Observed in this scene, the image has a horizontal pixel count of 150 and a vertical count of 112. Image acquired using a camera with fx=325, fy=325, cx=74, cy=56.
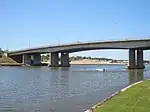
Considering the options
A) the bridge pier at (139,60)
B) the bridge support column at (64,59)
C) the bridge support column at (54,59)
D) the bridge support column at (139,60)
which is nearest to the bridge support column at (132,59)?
the bridge support column at (139,60)

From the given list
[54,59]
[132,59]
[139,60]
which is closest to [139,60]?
[139,60]

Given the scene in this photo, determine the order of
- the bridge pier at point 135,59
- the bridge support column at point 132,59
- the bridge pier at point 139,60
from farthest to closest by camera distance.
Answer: the bridge pier at point 139,60, the bridge pier at point 135,59, the bridge support column at point 132,59

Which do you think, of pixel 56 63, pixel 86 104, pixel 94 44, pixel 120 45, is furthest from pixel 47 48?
pixel 86 104

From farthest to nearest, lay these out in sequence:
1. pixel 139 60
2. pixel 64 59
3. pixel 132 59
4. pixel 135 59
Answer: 1. pixel 64 59
2. pixel 135 59
3. pixel 139 60
4. pixel 132 59

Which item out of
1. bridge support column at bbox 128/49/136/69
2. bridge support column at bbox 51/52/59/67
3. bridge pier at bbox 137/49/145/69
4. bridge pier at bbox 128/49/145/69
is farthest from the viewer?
bridge support column at bbox 51/52/59/67

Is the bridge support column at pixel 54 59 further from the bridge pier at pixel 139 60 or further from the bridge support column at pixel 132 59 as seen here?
the bridge pier at pixel 139 60

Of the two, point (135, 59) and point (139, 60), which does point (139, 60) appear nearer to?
point (139, 60)

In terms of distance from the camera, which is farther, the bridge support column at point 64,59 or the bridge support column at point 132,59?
the bridge support column at point 64,59

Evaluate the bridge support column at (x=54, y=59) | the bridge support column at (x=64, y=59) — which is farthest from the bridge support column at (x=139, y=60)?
the bridge support column at (x=54, y=59)

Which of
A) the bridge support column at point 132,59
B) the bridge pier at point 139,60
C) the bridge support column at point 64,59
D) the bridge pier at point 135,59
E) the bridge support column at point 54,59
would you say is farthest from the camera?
the bridge support column at point 64,59

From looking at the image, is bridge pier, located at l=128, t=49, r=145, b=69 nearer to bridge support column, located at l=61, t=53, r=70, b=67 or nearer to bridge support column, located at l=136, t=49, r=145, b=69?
bridge support column, located at l=136, t=49, r=145, b=69

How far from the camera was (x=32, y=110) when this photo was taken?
24391mm

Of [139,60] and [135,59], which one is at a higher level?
[135,59]

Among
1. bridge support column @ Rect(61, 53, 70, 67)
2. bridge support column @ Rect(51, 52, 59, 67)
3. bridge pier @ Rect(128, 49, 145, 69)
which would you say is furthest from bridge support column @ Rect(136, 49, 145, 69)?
bridge support column @ Rect(51, 52, 59, 67)
